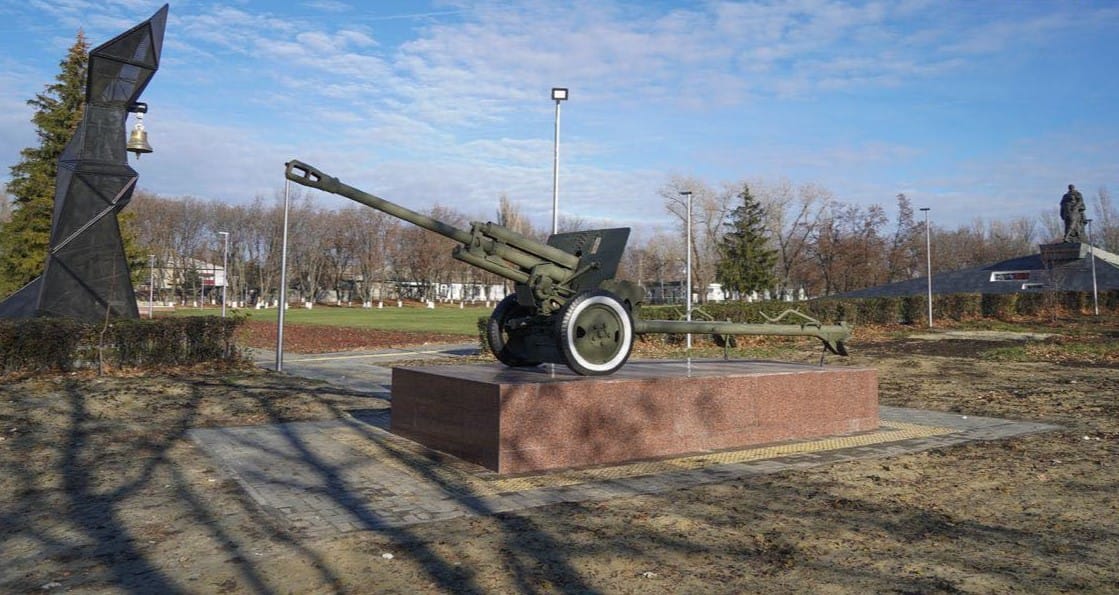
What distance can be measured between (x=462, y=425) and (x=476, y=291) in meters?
103

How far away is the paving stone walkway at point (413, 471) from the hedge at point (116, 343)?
21.9 ft

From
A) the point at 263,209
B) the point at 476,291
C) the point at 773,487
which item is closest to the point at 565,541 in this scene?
the point at 773,487

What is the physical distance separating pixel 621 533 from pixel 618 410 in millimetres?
2483

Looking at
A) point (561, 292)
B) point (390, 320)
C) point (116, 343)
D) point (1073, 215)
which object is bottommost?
point (390, 320)

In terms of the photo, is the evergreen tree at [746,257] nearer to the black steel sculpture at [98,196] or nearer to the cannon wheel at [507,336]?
the black steel sculpture at [98,196]

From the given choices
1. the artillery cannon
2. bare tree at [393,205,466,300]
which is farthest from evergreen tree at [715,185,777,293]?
the artillery cannon

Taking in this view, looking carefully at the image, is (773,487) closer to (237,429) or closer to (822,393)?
(822,393)

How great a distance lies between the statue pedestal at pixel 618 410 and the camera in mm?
7598

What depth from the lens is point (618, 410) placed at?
26.6 feet

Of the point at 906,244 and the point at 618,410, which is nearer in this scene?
the point at 618,410

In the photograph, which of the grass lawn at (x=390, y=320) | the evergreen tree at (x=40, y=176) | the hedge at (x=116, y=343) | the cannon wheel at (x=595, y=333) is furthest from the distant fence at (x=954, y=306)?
the evergreen tree at (x=40, y=176)

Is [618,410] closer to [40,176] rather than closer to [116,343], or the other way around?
[116,343]

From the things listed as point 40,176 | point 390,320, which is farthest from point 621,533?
point 390,320

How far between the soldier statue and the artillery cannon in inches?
1781
